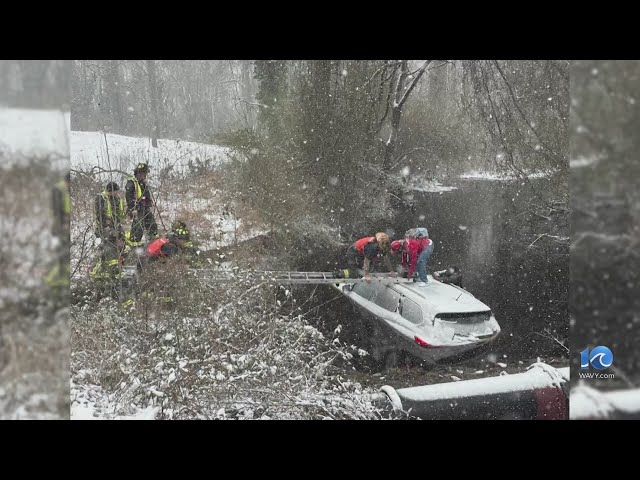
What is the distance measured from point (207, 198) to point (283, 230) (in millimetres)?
763

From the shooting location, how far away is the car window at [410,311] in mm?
4883

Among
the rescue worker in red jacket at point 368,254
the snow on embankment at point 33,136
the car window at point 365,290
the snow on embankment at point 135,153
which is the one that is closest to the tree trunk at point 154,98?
the snow on embankment at point 135,153

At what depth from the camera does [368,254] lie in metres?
4.93

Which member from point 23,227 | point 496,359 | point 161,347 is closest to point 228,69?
point 23,227

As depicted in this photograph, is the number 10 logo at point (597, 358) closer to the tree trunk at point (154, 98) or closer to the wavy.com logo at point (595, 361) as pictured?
the wavy.com logo at point (595, 361)

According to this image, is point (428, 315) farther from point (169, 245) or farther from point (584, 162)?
point (169, 245)

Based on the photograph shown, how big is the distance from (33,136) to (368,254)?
3.23 metres

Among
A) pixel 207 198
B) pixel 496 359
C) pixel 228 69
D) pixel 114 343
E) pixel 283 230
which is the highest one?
pixel 228 69

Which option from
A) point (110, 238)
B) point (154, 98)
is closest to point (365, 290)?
point (110, 238)

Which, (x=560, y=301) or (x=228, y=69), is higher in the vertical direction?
(x=228, y=69)

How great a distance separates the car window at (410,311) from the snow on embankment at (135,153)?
2.18 metres

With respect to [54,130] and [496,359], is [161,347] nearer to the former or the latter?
[54,130]

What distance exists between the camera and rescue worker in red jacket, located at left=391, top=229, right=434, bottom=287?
4906mm

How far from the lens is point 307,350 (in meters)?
4.85
